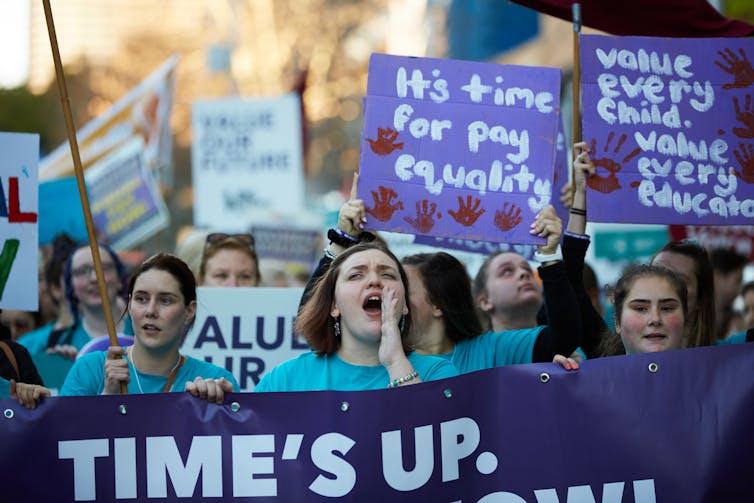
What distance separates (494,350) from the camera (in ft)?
18.6

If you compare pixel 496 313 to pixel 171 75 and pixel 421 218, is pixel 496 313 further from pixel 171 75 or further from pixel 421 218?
pixel 171 75

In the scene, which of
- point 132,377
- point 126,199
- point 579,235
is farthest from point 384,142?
point 126,199

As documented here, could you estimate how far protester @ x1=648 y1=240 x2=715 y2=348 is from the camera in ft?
18.2

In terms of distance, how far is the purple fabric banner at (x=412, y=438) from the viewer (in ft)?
14.6

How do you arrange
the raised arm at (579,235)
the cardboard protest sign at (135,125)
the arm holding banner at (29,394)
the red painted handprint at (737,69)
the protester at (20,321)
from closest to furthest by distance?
1. the arm holding banner at (29,394)
2. the raised arm at (579,235)
3. the red painted handprint at (737,69)
4. the protester at (20,321)
5. the cardboard protest sign at (135,125)

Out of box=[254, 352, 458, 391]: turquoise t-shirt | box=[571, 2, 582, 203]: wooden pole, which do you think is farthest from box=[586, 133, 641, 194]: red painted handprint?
box=[254, 352, 458, 391]: turquoise t-shirt

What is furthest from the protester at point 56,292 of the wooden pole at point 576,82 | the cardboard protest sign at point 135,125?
the cardboard protest sign at point 135,125

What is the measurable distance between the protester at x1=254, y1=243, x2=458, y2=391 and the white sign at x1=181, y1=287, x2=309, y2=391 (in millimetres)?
1755

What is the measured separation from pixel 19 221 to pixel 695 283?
2.90 meters

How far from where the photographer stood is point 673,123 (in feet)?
18.3

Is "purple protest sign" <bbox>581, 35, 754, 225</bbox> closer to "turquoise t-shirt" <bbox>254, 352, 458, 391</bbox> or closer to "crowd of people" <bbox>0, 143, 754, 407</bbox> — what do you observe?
"crowd of people" <bbox>0, 143, 754, 407</bbox>

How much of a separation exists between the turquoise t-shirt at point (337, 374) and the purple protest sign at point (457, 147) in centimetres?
75

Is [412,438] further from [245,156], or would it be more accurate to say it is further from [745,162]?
[245,156]

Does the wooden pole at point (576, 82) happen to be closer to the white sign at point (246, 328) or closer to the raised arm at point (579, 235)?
the raised arm at point (579, 235)
